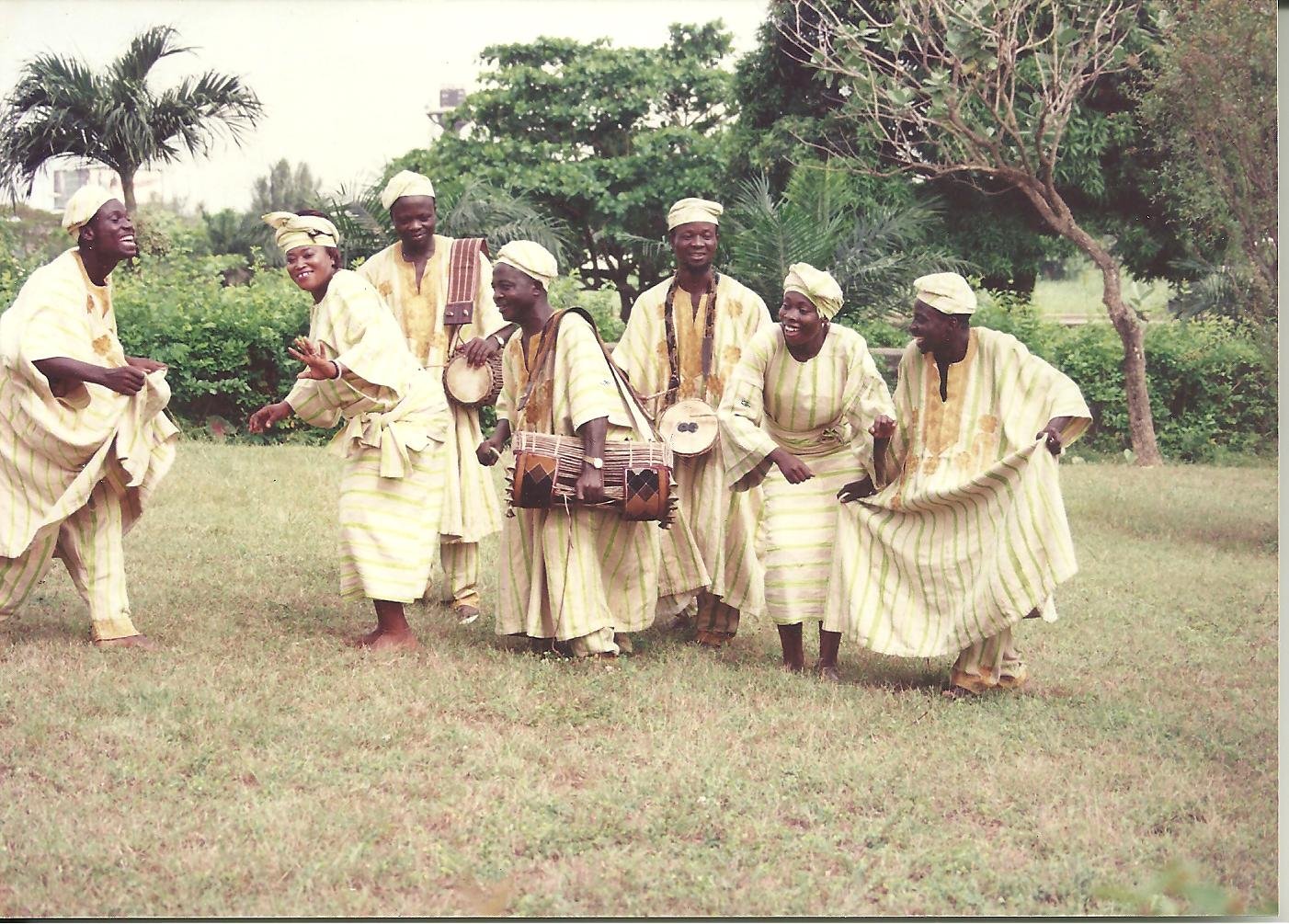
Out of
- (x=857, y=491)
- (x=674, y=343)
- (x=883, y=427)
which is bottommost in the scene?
(x=857, y=491)

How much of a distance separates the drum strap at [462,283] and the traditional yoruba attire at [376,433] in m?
0.94

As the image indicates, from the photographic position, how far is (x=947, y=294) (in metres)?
6.70

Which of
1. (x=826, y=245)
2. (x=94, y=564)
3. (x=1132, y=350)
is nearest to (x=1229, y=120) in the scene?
(x=826, y=245)

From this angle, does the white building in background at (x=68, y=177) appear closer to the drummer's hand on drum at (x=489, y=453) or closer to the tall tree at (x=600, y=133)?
the tall tree at (x=600, y=133)

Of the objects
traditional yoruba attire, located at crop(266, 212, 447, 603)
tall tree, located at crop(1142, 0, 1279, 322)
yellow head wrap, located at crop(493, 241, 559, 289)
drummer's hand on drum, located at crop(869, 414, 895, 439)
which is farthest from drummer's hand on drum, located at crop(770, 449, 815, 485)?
tall tree, located at crop(1142, 0, 1279, 322)

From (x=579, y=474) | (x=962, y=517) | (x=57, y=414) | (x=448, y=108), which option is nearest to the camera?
(x=962, y=517)

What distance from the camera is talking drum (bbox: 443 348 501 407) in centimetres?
837

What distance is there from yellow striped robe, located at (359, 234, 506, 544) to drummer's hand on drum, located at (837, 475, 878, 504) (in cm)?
230

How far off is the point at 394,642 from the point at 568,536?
1055mm

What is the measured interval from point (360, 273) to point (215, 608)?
82.2 inches

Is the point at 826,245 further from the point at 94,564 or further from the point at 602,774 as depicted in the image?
the point at 602,774

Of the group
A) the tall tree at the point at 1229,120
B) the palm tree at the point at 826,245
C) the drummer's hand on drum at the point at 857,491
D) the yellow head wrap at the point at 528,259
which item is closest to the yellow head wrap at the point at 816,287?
the drummer's hand on drum at the point at 857,491

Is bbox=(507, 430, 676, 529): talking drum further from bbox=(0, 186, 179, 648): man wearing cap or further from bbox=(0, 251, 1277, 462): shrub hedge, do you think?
bbox=(0, 251, 1277, 462): shrub hedge

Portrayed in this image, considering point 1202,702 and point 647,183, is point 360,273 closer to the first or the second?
point 1202,702
